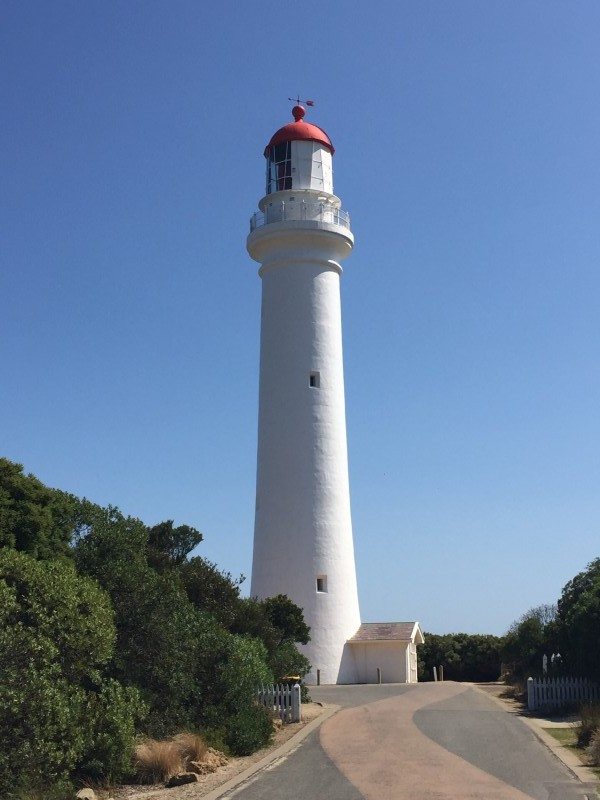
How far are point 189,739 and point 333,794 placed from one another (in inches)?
171

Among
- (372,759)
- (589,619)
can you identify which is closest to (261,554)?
(589,619)

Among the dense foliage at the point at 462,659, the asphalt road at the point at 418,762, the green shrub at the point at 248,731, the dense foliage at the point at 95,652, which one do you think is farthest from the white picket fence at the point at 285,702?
the dense foliage at the point at 462,659

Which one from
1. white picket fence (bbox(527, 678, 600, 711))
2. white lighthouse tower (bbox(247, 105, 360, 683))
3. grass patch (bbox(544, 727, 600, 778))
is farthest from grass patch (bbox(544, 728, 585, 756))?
white lighthouse tower (bbox(247, 105, 360, 683))

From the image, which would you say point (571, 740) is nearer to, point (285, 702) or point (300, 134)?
point (285, 702)

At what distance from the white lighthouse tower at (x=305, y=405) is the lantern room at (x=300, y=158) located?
0.13ft

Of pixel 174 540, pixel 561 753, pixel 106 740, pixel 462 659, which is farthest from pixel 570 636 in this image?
pixel 462 659

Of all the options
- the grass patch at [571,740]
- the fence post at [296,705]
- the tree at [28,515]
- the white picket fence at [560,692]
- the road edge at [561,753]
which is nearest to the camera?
the road edge at [561,753]

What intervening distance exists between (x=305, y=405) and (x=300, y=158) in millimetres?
10062

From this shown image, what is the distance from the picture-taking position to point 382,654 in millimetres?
34531

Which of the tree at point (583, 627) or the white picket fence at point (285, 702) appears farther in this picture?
→ the tree at point (583, 627)

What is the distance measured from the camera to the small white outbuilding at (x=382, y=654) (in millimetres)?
34281

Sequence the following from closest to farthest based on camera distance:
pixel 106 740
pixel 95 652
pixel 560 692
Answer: pixel 106 740 < pixel 95 652 < pixel 560 692

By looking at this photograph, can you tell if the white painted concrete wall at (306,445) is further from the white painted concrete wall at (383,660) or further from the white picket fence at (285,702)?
the white picket fence at (285,702)

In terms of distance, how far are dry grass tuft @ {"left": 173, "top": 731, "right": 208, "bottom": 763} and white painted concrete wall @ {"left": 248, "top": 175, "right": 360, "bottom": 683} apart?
1702 cm
